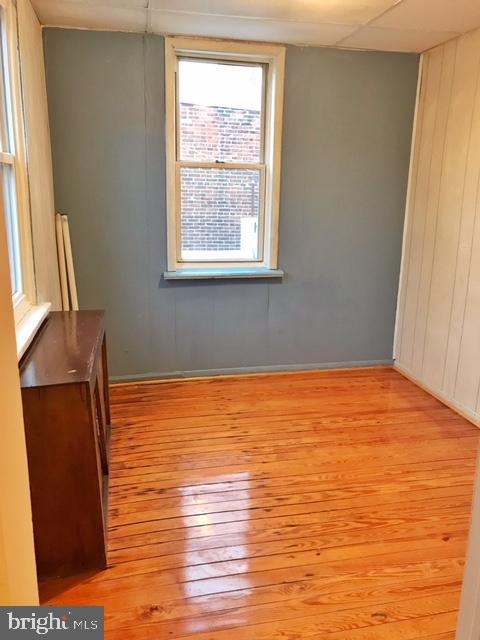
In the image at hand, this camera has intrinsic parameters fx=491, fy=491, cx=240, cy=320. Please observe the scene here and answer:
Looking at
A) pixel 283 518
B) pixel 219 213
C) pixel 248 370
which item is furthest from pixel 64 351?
pixel 248 370

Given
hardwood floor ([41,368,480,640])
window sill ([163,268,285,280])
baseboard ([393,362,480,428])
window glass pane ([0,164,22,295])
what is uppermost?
window glass pane ([0,164,22,295])

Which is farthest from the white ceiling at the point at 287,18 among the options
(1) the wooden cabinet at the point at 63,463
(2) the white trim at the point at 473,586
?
(2) the white trim at the point at 473,586

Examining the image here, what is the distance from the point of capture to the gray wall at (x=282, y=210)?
10.6 feet

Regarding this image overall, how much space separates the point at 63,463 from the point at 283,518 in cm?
101

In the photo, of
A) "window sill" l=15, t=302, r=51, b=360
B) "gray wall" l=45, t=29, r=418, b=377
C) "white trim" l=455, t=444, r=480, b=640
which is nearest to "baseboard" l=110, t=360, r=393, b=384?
"gray wall" l=45, t=29, r=418, b=377

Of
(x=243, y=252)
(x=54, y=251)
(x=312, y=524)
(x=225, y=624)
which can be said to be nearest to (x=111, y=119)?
(x=54, y=251)

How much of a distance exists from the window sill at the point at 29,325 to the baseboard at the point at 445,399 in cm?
266

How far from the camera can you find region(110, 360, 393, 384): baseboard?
3.71 m

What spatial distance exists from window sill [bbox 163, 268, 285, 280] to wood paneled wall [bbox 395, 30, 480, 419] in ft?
3.57

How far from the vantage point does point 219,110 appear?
11.4 feet

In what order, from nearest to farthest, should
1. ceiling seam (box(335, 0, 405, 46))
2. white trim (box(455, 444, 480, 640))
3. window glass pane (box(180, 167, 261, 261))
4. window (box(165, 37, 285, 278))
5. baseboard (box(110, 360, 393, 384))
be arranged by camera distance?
white trim (box(455, 444, 480, 640))
ceiling seam (box(335, 0, 405, 46))
window (box(165, 37, 285, 278))
window glass pane (box(180, 167, 261, 261))
baseboard (box(110, 360, 393, 384))

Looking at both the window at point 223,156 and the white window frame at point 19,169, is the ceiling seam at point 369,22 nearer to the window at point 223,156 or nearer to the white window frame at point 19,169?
the window at point 223,156

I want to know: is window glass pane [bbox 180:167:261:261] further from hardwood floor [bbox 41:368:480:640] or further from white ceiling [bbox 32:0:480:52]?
hardwood floor [bbox 41:368:480:640]

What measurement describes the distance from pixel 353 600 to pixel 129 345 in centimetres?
238
